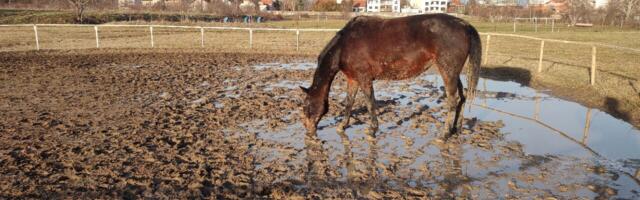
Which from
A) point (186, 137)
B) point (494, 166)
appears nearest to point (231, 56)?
point (186, 137)

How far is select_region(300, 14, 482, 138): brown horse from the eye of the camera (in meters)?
6.05

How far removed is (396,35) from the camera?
20.3ft

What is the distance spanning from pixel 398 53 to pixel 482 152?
178 cm

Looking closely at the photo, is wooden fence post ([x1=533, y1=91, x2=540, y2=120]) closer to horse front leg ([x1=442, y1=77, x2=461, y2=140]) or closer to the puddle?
the puddle

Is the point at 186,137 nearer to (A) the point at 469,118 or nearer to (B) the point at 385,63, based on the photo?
(B) the point at 385,63

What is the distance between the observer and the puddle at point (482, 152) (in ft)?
15.3

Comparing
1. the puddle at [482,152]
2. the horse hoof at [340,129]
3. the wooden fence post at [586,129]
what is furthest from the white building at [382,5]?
the horse hoof at [340,129]

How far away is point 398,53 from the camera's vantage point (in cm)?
617

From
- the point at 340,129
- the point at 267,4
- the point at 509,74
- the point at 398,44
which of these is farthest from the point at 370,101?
the point at 267,4

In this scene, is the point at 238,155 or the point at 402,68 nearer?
the point at 238,155

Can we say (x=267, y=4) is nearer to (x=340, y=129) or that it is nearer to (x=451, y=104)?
(x=340, y=129)

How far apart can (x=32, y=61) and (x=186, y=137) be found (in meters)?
11.5

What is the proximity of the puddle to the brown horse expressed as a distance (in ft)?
1.67

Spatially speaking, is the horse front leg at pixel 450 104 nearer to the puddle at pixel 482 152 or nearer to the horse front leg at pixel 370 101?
the puddle at pixel 482 152
